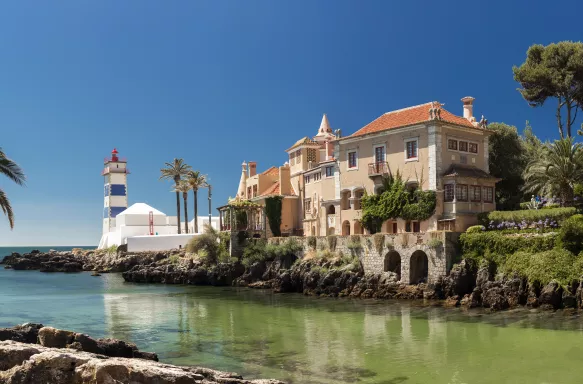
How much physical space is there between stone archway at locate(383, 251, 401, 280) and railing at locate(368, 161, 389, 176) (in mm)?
6723

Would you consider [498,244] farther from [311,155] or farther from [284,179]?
[284,179]

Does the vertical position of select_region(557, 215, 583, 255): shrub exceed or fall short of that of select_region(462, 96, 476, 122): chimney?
it falls short

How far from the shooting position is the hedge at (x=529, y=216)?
3553 cm

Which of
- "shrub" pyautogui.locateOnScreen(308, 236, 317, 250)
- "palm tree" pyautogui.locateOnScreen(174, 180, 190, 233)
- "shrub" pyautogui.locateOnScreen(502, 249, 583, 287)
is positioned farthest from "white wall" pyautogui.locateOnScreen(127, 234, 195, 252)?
"shrub" pyautogui.locateOnScreen(502, 249, 583, 287)

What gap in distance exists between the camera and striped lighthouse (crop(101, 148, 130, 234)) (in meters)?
95.4

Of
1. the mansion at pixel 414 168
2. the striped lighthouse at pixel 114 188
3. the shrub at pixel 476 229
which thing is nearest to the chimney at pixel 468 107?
the mansion at pixel 414 168

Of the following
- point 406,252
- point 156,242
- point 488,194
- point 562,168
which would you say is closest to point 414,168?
point 488,194

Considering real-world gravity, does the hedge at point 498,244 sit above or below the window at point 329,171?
below

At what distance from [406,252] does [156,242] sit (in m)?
42.6

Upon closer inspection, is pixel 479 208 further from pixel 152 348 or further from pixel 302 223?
pixel 152 348

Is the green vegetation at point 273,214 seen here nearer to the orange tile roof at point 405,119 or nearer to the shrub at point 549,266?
the orange tile roof at point 405,119

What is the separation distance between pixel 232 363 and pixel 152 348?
4628mm

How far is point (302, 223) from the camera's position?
59312 millimetres

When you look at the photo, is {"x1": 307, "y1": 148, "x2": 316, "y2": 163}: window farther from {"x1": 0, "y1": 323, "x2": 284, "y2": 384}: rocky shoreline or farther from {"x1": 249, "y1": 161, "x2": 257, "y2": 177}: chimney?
{"x1": 0, "y1": 323, "x2": 284, "y2": 384}: rocky shoreline
